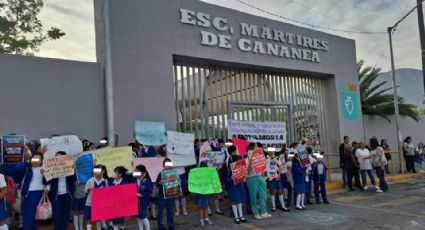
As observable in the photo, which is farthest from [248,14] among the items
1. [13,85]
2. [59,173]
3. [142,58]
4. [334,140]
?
[59,173]

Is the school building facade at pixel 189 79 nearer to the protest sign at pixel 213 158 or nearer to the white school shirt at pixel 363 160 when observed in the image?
the protest sign at pixel 213 158

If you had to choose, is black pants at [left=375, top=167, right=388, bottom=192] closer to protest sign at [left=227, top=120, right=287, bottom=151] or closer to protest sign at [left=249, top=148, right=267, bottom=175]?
protest sign at [left=227, top=120, right=287, bottom=151]

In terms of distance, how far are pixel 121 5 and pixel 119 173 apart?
18.7 feet

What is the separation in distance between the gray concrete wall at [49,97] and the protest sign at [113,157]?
108 inches

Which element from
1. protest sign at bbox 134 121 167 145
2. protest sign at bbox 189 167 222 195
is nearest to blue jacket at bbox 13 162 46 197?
protest sign at bbox 134 121 167 145

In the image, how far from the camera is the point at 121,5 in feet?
36.3

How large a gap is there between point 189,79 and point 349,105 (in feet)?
28.0

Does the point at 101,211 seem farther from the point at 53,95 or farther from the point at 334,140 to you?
the point at 334,140

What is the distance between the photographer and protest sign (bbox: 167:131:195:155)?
9.56 meters

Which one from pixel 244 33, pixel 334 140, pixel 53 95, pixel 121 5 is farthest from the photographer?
pixel 334 140

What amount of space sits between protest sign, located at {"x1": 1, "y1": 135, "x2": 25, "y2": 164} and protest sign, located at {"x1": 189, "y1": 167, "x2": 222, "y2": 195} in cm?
336

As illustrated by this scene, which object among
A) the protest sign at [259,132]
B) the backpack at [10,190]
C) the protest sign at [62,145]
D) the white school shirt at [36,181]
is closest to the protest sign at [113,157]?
the protest sign at [62,145]

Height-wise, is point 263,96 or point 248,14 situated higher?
point 248,14

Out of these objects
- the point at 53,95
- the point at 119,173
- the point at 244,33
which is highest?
the point at 244,33
